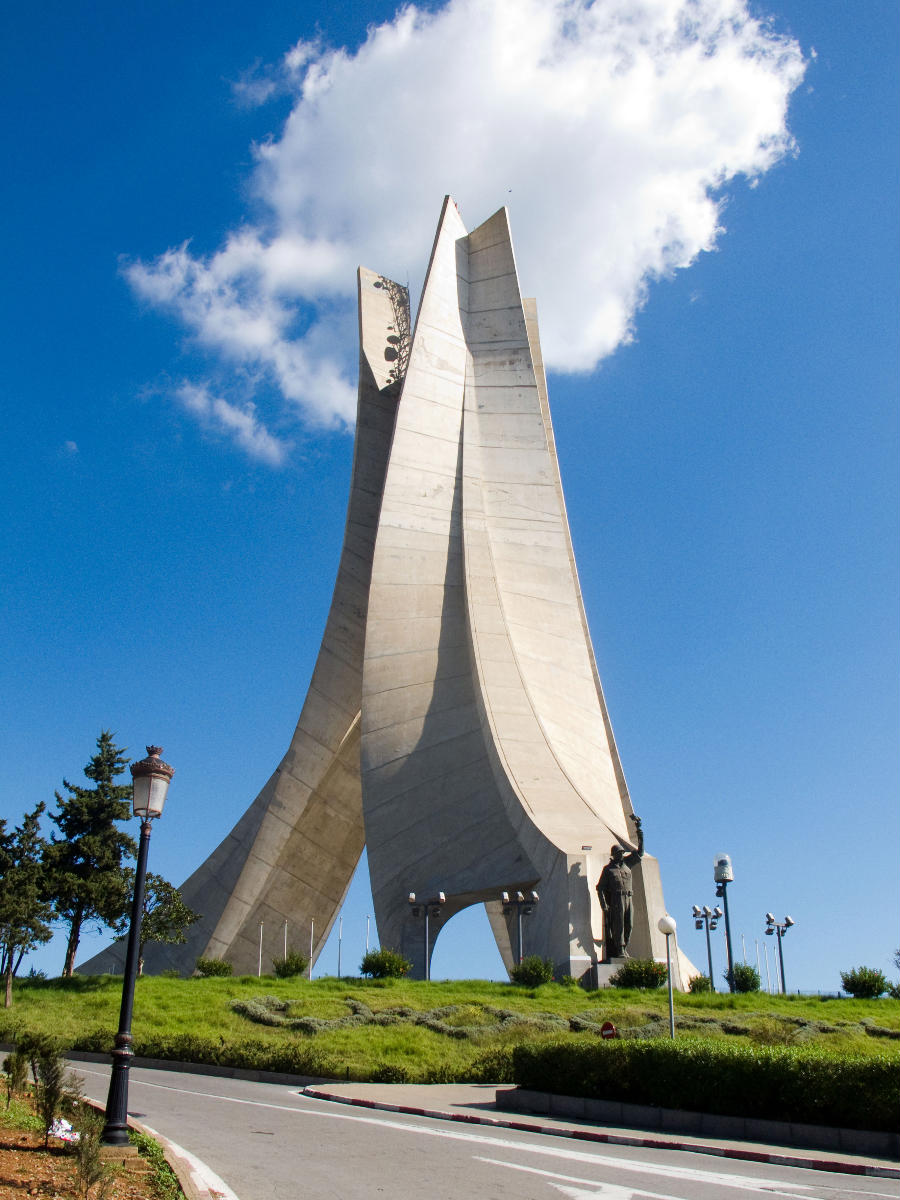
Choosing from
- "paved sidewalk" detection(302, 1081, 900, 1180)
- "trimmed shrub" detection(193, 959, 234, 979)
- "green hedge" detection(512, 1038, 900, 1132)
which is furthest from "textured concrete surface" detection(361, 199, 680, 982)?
"green hedge" detection(512, 1038, 900, 1132)

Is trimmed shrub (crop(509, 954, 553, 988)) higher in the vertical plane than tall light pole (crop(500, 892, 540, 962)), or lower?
lower

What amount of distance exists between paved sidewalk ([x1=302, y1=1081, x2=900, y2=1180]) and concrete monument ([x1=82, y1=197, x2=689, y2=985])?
9.50m

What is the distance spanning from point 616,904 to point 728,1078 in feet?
32.0

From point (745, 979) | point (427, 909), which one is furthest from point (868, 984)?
point (427, 909)

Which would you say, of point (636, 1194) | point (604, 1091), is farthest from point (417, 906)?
point (636, 1194)

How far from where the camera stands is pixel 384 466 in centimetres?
2891

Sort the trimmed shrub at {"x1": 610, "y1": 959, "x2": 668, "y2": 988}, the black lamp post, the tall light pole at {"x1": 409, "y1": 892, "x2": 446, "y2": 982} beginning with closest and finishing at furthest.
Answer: the black lamp post < the trimmed shrub at {"x1": 610, "y1": 959, "x2": 668, "y2": 988} < the tall light pole at {"x1": 409, "y1": 892, "x2": 446, "y2": 982}

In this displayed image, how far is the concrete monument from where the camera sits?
21.9 m

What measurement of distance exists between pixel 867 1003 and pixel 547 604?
40.9 feet

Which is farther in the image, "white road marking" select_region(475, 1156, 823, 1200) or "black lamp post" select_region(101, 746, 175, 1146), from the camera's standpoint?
"black lamp post" select_region(101, 746, 175, 1146)

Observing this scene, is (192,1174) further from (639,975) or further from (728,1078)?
(639,975)

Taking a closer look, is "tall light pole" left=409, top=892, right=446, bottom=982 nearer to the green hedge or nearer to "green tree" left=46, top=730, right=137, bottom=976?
"green tree" left=46, top=730, right=137, bottom=976

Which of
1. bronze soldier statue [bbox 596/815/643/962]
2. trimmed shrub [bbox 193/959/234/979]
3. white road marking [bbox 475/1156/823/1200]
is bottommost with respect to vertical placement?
white road marking [bbox 475/1156/823/1200]

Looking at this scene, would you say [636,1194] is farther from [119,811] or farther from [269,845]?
[269,845]
